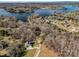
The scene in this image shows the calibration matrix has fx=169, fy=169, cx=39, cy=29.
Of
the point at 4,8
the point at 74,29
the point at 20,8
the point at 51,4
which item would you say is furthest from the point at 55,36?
the point at 4,8

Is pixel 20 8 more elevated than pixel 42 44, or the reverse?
pixel 20 8

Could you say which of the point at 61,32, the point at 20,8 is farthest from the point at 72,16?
the point at 20,8

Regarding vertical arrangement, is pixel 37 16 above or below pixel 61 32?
above

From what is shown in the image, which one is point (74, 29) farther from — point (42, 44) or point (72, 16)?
point (42, 44)

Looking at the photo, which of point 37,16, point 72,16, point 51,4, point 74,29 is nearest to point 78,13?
point 72,16

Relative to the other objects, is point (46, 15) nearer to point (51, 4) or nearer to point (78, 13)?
point (51, 4)

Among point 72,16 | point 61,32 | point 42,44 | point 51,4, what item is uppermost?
point 51,4

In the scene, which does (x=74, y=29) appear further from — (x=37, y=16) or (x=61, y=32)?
(x=37, y=16)
